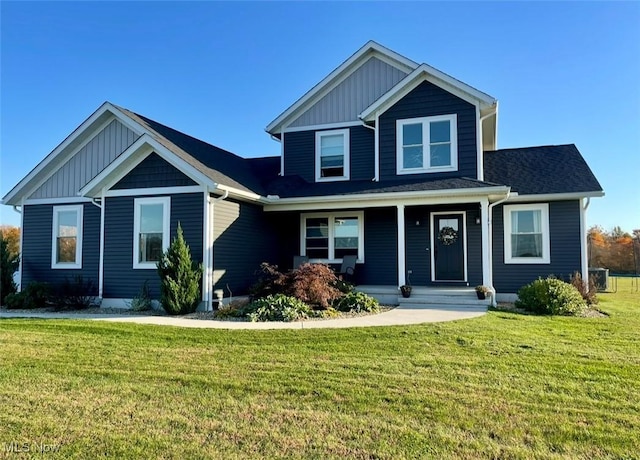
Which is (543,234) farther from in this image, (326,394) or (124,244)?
(124,244)

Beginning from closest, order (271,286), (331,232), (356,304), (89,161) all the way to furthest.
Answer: (356,304) → (271,286) → (89,161) → (331,232)

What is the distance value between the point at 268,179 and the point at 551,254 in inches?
346

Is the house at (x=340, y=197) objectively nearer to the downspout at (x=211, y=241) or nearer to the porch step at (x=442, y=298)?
the downspout at (x=211, y=241)

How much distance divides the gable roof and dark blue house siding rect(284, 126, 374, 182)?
12.0 ft

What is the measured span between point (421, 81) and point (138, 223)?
873 centimetres

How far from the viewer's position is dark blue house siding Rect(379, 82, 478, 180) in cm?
1189

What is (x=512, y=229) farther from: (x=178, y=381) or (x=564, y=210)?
(x=178, y=381)

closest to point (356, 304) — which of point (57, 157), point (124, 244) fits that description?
point (124, 244)

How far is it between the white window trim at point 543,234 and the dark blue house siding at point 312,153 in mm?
4111

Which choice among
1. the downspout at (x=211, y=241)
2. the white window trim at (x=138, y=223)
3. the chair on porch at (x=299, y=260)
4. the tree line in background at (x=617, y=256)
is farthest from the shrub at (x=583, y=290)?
the tree line in background at (x=617, y=256)

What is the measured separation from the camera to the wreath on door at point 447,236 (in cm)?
1246

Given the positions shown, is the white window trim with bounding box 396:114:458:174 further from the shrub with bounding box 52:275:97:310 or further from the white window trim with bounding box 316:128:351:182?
the shrub with bounding box 52:275:97:310

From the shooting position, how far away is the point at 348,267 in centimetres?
1262

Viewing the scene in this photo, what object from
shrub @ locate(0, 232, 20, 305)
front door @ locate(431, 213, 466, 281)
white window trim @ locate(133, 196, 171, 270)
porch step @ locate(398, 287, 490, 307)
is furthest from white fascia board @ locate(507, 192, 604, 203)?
shrub @ locate(0, 232, 20, 305)
